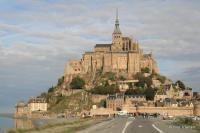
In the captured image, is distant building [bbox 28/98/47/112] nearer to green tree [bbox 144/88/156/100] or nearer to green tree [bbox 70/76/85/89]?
green tree [bbox 70/76/85/89]

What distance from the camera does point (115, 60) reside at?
18188cm

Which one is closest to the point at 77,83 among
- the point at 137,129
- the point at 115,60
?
the point at 115,60

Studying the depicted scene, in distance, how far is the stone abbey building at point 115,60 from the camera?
593ft

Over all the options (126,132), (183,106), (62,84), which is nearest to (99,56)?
→ (62,84)

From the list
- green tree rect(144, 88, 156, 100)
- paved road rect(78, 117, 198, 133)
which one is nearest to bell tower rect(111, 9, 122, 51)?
green tree rect(144, 88, 156, 100)

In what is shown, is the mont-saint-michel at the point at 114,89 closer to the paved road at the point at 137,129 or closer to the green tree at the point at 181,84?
the green tree at the point at 181,84

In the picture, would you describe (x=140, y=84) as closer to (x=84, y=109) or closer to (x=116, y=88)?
(x=116, y=88)

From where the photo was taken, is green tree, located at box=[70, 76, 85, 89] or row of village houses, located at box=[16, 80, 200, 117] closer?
row of village houses, located at box=[16, 80, 200, 117]

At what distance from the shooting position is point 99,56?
607 ft

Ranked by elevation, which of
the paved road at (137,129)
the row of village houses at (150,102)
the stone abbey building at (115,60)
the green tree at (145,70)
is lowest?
the paved road at (137,129)

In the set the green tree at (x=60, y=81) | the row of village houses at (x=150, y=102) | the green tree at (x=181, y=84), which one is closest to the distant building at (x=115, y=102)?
the row of village houses at (x=150, y=102)

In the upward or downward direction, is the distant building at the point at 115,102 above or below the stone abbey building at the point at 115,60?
below

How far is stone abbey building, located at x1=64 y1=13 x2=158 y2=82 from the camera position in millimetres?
180750

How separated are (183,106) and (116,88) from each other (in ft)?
96.5
